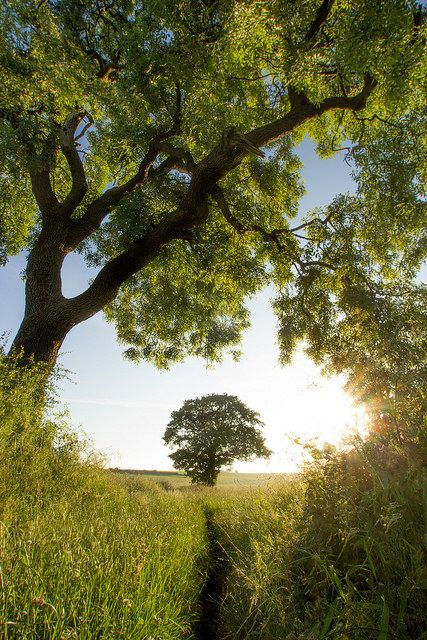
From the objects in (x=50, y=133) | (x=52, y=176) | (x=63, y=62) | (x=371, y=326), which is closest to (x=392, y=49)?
(x=371, y=326)

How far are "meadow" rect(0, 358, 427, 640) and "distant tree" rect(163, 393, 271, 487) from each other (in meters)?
26.5

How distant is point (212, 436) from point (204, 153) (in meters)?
23.9

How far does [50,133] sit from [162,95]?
3.72 m

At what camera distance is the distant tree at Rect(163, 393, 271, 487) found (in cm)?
3030

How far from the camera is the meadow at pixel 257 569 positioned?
201 centimetres

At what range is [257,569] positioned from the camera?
3.23m

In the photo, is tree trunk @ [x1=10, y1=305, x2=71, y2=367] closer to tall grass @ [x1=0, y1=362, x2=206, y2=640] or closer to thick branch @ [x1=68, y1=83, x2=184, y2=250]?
tall grass @ [x1=0, y1=362, x2=206, y2=640]

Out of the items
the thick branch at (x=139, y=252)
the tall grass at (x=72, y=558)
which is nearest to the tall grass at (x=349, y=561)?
the tall grass at (x=72, y=558)

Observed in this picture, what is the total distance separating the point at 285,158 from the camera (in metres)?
14.1

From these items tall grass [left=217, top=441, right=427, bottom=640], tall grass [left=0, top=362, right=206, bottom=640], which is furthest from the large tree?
tall grass [left=217, top=441, right=427, bottom=640]

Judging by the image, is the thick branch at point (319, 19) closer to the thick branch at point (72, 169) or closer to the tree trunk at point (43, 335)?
the thick branch at point (72, 169)

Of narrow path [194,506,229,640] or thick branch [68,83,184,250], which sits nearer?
narrow path [194,506,229,640]

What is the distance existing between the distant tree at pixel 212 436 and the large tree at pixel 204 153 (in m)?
16.5

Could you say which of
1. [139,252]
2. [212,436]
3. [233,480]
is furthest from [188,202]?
[212,436]
